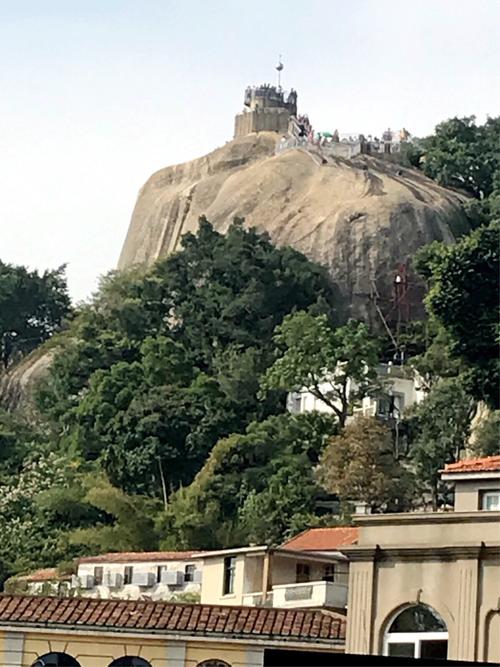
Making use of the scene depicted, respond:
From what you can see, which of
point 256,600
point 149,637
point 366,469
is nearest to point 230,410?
point 366,469

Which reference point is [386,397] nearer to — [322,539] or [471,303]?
[471,303]

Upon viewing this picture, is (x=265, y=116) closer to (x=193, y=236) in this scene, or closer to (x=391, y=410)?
(x=193, y=236)

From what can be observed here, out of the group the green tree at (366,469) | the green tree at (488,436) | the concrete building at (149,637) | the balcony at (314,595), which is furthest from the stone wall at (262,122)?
the concrete building at (149,637)

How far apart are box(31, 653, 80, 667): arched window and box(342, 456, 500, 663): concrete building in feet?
11.9

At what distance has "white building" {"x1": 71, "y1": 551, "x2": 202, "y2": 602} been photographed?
35.0m

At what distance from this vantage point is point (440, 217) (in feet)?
177

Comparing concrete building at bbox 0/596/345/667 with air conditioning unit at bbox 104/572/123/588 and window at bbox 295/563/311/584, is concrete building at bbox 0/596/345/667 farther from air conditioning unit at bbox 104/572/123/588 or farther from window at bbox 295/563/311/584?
air conditioning unit at bbox 104/572/123/588

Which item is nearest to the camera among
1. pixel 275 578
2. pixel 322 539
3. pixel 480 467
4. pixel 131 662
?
pixel 131 662

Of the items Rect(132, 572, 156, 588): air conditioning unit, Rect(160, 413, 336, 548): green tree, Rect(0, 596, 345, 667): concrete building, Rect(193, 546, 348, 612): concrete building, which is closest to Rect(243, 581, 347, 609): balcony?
Rect(193, 546, 348, 612): concrete building

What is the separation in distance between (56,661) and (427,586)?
511cm

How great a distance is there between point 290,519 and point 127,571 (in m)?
4.72

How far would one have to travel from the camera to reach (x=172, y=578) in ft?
116

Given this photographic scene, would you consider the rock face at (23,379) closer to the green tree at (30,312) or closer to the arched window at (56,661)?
the green tree at (30,312)

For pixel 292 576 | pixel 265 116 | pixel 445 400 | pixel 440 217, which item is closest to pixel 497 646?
pixel 292 576
